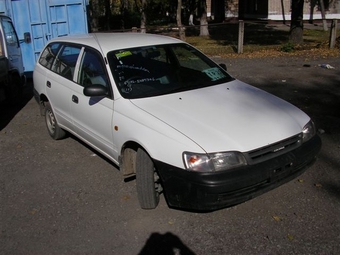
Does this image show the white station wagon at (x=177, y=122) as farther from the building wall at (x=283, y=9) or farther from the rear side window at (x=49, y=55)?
the building wall at (x=283, y=9)

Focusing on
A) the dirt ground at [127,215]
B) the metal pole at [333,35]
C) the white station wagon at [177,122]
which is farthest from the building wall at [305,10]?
the white station wagon at [177,122]

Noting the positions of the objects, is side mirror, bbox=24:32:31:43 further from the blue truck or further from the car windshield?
the car windshield

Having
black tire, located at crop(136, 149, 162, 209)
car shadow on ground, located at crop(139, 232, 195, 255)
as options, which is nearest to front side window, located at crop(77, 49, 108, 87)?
black tire, located at crop(136, 149, 162, 209)

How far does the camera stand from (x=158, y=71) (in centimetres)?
474


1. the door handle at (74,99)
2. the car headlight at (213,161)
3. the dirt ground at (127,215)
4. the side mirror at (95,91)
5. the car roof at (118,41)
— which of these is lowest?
the dirt ground at (127,215)

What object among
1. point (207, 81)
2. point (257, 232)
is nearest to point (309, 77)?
point (207, 81)

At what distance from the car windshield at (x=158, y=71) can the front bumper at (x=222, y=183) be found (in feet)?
3.85

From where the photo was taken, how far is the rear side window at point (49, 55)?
6.06 m

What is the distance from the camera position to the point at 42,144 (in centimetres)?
625

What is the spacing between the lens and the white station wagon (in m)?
3.44

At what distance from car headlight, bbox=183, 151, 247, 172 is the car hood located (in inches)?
2.2

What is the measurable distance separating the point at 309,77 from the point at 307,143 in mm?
6250

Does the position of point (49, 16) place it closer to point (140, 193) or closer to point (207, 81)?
point (207, 81)

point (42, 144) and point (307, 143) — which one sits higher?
point (307, 143)
